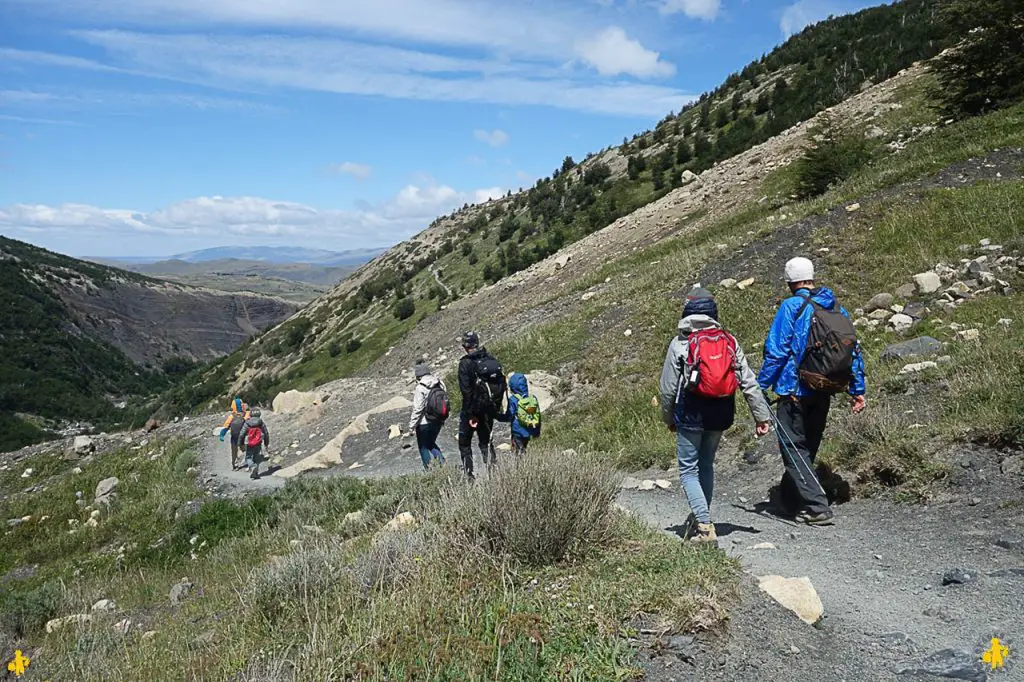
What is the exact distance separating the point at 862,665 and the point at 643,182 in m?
35.4

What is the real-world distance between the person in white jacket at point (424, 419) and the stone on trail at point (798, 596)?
19.0ft

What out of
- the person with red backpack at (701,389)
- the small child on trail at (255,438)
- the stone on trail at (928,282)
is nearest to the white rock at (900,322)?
the stone on trail at (928,282)

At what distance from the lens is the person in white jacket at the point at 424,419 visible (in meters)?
9.29

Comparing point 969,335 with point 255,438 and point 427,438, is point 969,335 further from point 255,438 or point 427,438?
point 255,438

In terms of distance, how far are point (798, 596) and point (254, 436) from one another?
13459 millimetres

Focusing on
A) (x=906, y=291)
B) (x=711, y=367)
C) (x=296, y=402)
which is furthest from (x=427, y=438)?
(x=296, y=402)

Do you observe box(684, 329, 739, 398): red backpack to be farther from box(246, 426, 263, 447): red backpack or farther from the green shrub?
box(246, 426, 263, 447): red backpack

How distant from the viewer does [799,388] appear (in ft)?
18.1

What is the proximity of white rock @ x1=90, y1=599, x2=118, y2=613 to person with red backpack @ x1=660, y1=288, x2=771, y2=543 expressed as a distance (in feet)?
19.8

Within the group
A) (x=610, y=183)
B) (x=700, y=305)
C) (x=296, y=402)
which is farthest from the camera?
(x=610, y=183)

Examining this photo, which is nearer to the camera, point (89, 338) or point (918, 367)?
point (918, 367)

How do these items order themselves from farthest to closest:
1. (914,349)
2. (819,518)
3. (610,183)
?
1. (610,183)
2. (914,349)
3. (819,518)

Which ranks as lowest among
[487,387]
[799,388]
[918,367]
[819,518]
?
[819,518]

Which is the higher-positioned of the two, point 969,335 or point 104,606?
point 969,335
